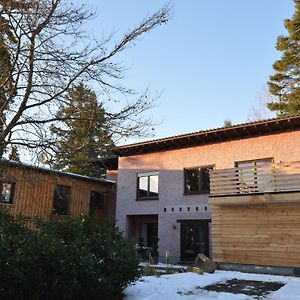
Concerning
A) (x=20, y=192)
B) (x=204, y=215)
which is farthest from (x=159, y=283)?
(x=20, y=192)

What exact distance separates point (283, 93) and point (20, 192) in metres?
23.2

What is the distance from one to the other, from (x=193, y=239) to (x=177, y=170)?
3617 mm

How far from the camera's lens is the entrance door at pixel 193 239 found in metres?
17.9

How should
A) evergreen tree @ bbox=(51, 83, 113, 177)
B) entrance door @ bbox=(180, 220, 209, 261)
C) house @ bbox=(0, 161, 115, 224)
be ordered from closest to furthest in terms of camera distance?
evergreen tree @ bbox=(51, 83, 113, 177)
entrance door @ bbox=(180, 220, 209, 261)
house @ bbox=(0, 161, 115, 224)

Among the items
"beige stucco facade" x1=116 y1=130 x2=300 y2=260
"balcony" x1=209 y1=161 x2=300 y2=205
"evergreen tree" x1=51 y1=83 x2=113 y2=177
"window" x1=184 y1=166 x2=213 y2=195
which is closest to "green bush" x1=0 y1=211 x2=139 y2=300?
"evergreen tree" x1=51 y1=83 x2=113 y2=177

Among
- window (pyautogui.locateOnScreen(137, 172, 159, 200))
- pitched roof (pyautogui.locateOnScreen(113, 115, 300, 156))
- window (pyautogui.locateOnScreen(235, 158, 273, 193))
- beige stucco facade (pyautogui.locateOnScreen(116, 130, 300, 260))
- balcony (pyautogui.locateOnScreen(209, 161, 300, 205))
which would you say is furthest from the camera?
window (pyautogui.locateOnScreen(137, 172, 159, 200))

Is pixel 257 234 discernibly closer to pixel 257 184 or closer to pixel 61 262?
pixel 257 184

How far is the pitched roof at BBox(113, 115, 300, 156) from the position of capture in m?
16.2

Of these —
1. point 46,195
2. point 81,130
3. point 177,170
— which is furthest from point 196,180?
point 81,130

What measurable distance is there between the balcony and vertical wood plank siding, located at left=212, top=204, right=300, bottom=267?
47cm

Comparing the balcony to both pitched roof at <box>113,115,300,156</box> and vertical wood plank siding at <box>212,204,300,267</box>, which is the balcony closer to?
vertical wood plank siding at <box>212,204,300,267</box>

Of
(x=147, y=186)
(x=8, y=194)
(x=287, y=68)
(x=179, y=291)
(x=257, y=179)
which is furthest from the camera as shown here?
(x=287, y=68)

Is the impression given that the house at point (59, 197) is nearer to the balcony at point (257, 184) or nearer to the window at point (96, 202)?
the window at point (96, 202)

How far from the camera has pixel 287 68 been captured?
3206 cm
